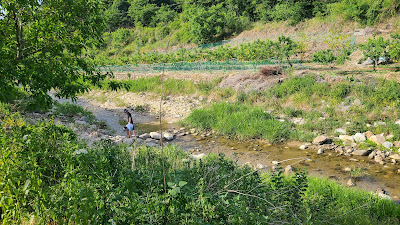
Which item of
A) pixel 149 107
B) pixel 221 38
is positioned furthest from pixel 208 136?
pixel 221 38

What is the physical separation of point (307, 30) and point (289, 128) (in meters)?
23.0

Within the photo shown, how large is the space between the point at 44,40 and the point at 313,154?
325 inches

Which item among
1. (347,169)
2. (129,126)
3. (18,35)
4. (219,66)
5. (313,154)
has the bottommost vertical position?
(313,154)

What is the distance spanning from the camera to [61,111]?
14273 millimetres

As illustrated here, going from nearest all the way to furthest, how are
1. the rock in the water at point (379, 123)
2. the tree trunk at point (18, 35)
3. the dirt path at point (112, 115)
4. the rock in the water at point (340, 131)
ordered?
the tree trunk at point (18, 35) < the rock in the water at point (379, 123) < the rock in the water at point (340, 131) < the dirt path at point (112, 115)

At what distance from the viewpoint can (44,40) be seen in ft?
16.5

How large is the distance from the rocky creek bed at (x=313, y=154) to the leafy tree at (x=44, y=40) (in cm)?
233

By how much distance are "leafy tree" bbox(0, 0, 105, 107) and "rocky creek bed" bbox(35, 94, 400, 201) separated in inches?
91.6

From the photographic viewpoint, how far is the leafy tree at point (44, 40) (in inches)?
177

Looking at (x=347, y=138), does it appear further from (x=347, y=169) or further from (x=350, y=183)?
(x=350, y=183)

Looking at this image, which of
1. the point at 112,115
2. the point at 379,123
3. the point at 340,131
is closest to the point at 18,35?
the point at 340,131

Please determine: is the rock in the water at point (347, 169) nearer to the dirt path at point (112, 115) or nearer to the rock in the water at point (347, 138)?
the rock in the water at point (347, 138)

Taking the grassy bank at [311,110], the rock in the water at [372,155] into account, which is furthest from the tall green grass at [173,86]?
the rock in the water at [372,155]

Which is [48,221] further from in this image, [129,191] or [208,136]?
[208,136]
